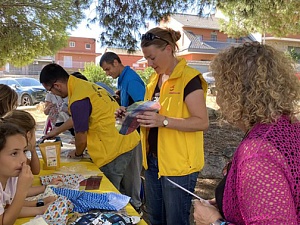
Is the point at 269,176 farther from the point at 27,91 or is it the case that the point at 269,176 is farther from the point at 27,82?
the point at 27,82

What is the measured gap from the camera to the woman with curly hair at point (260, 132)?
920 mm

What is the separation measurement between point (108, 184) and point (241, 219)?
1034 millimetres

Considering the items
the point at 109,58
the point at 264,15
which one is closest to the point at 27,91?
the point at 264,15

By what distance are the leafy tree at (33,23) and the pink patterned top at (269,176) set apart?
4.49 m

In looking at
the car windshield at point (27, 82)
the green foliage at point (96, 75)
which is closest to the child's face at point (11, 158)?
the green foliage at point (96, 75)

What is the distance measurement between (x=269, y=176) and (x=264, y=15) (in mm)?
5203

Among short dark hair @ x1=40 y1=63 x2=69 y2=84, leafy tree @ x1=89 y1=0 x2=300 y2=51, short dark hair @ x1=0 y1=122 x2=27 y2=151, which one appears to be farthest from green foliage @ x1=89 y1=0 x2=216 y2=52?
short dark hair @ x1=0 y1=122 x2=27 y2=151

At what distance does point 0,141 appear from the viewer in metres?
1.52

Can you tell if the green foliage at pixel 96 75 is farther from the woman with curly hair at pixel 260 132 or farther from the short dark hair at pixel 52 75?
the woman with curly hair at pixel 260 132

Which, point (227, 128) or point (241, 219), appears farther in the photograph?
point (227, 128)

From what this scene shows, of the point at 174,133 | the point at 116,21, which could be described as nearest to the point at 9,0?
the point at 116,21

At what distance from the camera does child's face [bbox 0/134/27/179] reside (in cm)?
150

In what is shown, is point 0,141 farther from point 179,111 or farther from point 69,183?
point 179,111

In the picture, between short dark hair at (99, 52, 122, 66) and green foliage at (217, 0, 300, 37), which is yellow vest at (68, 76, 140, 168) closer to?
short dark hair at (99, 52, 122, 66)
